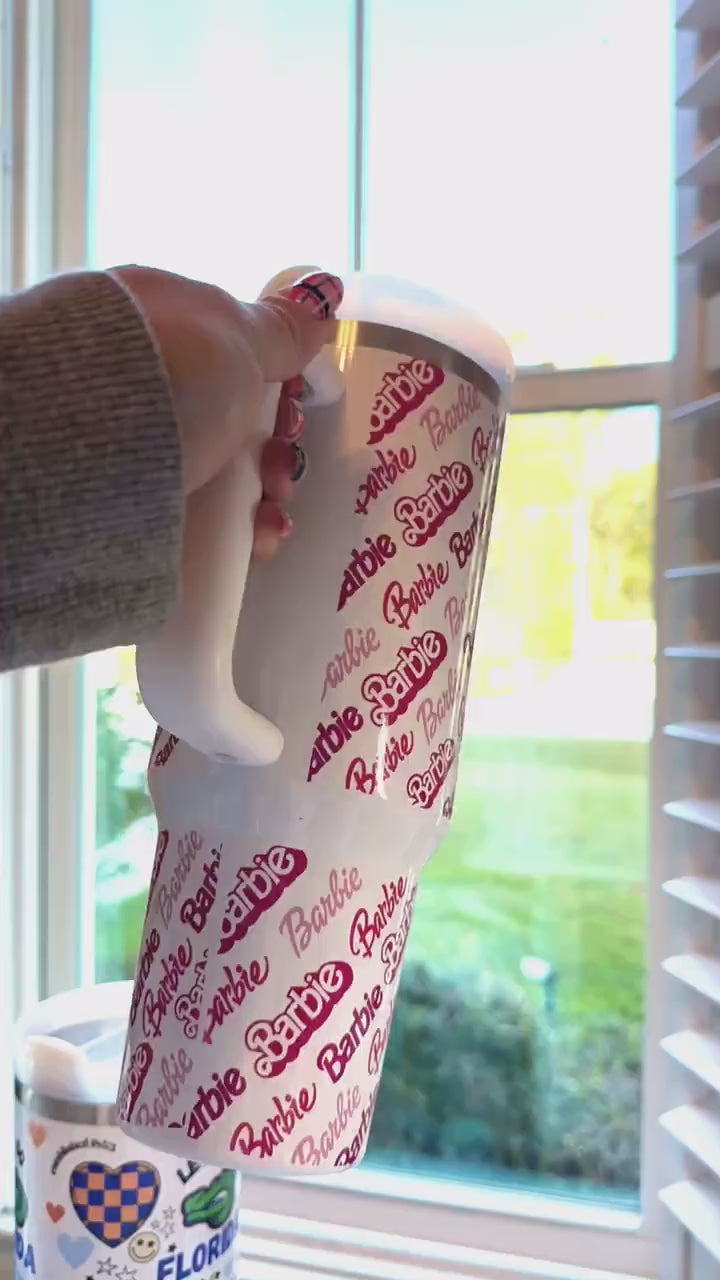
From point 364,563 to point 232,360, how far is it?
0.39 feet

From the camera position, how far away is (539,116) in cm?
92

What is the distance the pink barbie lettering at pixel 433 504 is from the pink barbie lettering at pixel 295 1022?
0.70 ft

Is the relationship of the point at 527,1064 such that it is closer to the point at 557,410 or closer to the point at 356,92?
the point at 557,410

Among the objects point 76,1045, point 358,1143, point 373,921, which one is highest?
point 373,921

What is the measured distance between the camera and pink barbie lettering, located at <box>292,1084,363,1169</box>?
0.51 metres

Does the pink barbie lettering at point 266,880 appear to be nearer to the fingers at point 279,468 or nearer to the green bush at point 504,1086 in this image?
the fingers at point 279,468

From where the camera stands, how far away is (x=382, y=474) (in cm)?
51

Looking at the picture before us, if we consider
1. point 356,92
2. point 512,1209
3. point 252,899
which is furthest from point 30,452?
point 512,1209

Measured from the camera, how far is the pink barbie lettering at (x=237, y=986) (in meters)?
0.50

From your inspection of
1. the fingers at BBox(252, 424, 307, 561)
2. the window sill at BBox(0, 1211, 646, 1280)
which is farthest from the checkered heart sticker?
the fingers at BBox(252, 424, 307, 561)

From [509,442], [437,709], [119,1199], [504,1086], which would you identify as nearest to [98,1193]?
[119,1199]

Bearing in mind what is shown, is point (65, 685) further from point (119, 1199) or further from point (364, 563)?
point (364, 563)

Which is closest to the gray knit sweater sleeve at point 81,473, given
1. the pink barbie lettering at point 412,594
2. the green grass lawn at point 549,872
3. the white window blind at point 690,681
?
the pink barbie lettering at point 412,594

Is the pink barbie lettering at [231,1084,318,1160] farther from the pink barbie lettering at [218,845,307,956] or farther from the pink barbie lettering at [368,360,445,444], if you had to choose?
the pink barbie lettering at [368,360,445,444]
